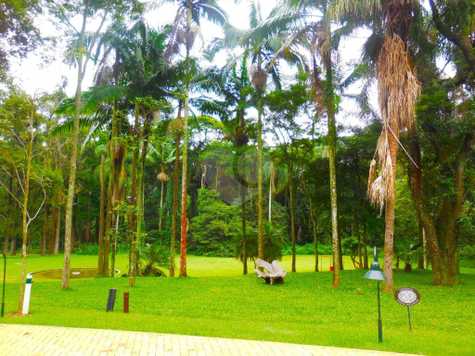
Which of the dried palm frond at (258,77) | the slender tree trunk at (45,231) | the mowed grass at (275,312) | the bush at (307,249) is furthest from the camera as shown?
the bush at (307,249)

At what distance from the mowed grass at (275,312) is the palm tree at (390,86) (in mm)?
2499

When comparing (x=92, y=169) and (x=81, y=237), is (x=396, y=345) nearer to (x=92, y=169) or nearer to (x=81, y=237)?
(x=92, y=169)

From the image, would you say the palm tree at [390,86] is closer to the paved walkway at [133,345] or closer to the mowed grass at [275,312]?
the mowed grass at [275,312]

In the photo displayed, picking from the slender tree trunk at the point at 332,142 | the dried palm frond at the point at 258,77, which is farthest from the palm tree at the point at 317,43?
the dried palm frond at the point at 258,77

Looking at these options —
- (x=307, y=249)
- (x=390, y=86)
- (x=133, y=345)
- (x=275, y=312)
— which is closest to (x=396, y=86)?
(x=390, y=86)

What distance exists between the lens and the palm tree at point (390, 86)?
12258 mm

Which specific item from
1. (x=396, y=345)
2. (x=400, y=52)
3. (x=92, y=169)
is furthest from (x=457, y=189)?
(x=92, y=169)

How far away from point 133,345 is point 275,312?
459 cm

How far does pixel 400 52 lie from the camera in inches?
495

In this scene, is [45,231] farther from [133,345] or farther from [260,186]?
[133,345]

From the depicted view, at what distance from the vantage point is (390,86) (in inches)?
497

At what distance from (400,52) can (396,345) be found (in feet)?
29.2

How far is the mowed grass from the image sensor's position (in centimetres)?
758

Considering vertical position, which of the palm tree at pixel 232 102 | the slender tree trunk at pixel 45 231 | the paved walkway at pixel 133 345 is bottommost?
the paved walkway at pixel 133 345
